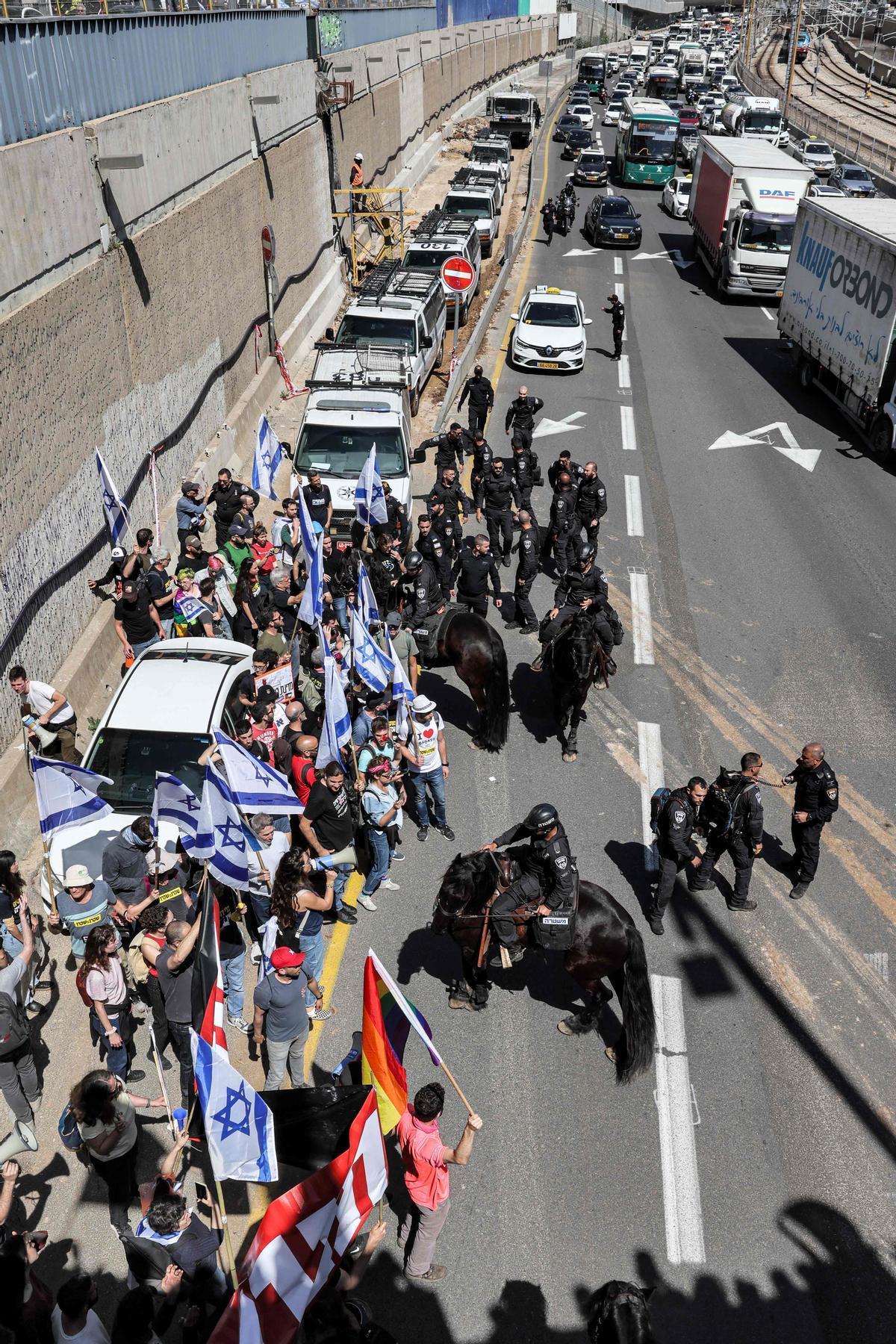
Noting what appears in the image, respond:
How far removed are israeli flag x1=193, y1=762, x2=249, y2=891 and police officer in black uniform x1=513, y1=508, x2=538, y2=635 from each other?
19.8 ft

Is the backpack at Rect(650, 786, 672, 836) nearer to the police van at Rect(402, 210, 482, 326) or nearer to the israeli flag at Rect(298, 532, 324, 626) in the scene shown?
the israeli flag at Rect(298, 532, 324, 626)

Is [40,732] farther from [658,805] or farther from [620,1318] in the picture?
[620,1318]

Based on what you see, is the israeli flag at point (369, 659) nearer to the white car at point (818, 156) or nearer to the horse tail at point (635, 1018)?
the horse tail at point (635, 1018)

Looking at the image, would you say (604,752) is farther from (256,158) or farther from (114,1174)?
(256,158)

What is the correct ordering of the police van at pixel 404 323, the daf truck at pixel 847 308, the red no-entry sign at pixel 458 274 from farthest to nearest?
the police van at pixel 404 323
the red no-entry sign at pixel 458 274
the daf truck at pixel 847 308

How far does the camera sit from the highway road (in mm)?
6203

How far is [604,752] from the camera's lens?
1116 centimetres

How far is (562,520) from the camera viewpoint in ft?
46.6

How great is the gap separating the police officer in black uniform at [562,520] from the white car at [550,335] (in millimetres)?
9669

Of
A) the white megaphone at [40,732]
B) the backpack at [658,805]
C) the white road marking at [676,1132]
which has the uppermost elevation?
the white megaphone at [40,732]

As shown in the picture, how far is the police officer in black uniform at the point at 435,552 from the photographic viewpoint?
12195mm

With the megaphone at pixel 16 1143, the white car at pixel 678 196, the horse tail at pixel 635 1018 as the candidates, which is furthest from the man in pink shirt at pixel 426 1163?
the white car at pixel 678 196

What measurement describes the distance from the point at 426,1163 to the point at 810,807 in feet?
15.5

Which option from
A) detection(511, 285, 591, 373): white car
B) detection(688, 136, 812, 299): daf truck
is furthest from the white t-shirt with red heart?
detection(688, 136, 812, 299): daf truck
